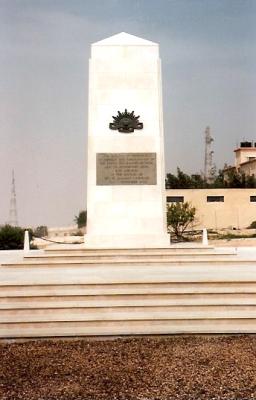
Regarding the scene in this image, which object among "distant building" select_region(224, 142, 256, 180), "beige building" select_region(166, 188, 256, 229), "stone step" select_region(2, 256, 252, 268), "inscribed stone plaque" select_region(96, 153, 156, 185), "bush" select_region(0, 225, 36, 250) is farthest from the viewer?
"distant building" select_region(224, 142, 256, 180)

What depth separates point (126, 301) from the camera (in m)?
7.25

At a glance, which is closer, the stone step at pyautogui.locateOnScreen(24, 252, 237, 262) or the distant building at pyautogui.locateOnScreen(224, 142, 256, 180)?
the stone step at pyautogui.locateOnScreen(24, 252, 237, 262)

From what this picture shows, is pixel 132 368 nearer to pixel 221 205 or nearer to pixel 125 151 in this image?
pixel 125 151

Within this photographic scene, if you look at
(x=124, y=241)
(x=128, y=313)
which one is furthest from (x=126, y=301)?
(x=124, y=241)

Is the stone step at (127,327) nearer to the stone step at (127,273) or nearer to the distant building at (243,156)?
the stone step at (127,273)

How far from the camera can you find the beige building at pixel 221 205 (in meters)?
34.8

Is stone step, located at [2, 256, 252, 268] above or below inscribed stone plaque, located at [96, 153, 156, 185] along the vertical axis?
below

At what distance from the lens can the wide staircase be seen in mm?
6945

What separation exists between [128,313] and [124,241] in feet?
13.5

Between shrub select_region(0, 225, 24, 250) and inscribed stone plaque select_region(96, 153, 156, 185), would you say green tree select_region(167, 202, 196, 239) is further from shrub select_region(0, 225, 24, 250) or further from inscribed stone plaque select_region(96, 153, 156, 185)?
inscribed stone plaque select_region(96, 153, 156, 185)

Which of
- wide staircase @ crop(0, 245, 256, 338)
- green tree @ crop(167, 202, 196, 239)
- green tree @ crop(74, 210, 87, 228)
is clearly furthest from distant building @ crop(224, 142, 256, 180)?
wide staircase @ crop(0, 245, 256, 338)

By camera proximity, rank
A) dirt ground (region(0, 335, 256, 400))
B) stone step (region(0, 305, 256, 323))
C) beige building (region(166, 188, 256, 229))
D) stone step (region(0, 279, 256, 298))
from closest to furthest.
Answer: dirt ground (region(0, 335, 256, 400)) < stone step (region(0, 305, 256, 323)) < stone step (region(0, 279, 256, 298)) < beige building (region(166, 188, 256, 229))

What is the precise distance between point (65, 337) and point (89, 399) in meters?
2.54

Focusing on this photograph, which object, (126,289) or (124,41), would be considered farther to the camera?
Answer: (124,41)
